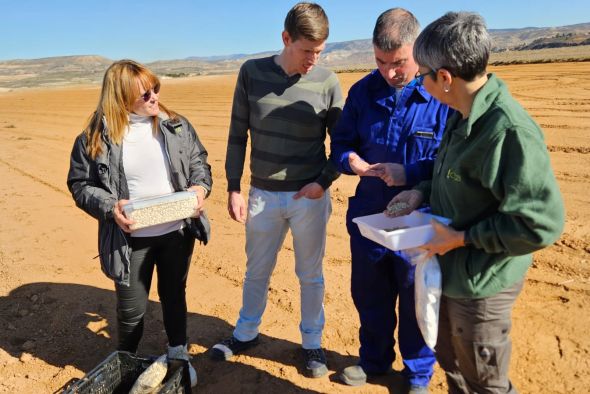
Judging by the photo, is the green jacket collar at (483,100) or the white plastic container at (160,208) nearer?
the green jacket collar at (483,100)

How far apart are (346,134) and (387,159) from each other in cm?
27

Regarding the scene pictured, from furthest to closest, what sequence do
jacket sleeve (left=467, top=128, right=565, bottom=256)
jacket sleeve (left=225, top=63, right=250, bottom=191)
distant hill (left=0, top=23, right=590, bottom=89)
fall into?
distant hill (left=0, top=23, right=590, bottom=89) < jacket sleeve (left=225, top=63, right=250, bottom=191) < jacket sleeve (left=467, top=128, right=565, bottom=256)

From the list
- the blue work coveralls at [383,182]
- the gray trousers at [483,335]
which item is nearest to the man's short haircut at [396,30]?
the blue work coveralls at [383,182]

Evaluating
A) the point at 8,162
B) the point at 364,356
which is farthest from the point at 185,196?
Answer: the point at 8,162

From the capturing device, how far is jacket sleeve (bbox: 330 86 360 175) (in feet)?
8.27

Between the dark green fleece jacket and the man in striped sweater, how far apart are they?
3.34 ft

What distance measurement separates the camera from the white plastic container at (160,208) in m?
2.36

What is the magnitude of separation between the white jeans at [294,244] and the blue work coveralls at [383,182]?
29 cm

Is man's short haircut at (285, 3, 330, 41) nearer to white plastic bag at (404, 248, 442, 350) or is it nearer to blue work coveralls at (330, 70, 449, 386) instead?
blue work coveralls at (330, 70, 449, 386)

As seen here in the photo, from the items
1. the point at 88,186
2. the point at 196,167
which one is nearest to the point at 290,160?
the point at 196,167

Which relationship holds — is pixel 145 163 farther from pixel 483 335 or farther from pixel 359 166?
pixel 483 335

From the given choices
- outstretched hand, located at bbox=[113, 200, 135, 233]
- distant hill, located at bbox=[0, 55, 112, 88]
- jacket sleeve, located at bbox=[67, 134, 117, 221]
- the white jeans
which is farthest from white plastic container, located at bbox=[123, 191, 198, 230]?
distant hill, located at bbox=[0, 55, 112, 88]

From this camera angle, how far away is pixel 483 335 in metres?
1.78

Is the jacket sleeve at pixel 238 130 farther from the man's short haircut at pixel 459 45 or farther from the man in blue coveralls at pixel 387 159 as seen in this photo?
the man's short haircut at pixel 459 45
